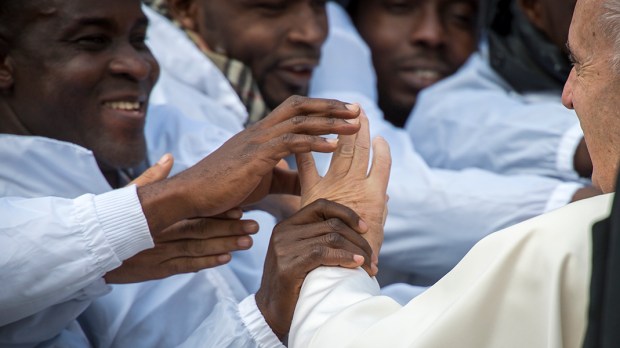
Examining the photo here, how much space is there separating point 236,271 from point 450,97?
5.87ft

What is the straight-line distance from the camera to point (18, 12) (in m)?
3.46

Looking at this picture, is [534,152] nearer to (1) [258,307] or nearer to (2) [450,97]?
(2) [450,97]

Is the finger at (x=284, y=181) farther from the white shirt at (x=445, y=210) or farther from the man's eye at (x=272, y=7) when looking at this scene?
the man's eye at (x=272, y=7)

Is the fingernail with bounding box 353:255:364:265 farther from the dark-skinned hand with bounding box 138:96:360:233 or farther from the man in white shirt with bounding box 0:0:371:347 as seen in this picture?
the dark-skinned hand with bounding box 138:96:360:233

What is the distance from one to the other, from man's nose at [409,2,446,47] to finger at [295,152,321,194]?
2558mm

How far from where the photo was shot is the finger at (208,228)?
318 cm

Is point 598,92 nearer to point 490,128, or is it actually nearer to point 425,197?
point 425,197

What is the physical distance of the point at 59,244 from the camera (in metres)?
2.92

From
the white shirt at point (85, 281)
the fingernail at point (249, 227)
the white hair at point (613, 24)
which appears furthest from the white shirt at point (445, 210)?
Answer: the white hair at point (613, 24)

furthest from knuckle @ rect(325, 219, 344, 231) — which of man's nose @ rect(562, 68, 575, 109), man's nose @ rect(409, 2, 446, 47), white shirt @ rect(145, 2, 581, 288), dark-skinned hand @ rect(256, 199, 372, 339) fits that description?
man's nose @ rect(409, 2, 446, 47)

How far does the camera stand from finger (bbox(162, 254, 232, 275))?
3195mm

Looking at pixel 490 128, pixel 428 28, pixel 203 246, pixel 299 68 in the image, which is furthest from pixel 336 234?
pixel 428 28

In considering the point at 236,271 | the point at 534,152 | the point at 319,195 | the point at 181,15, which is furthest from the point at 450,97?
the point at 319,195

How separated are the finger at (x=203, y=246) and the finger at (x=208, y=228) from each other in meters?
0.01
